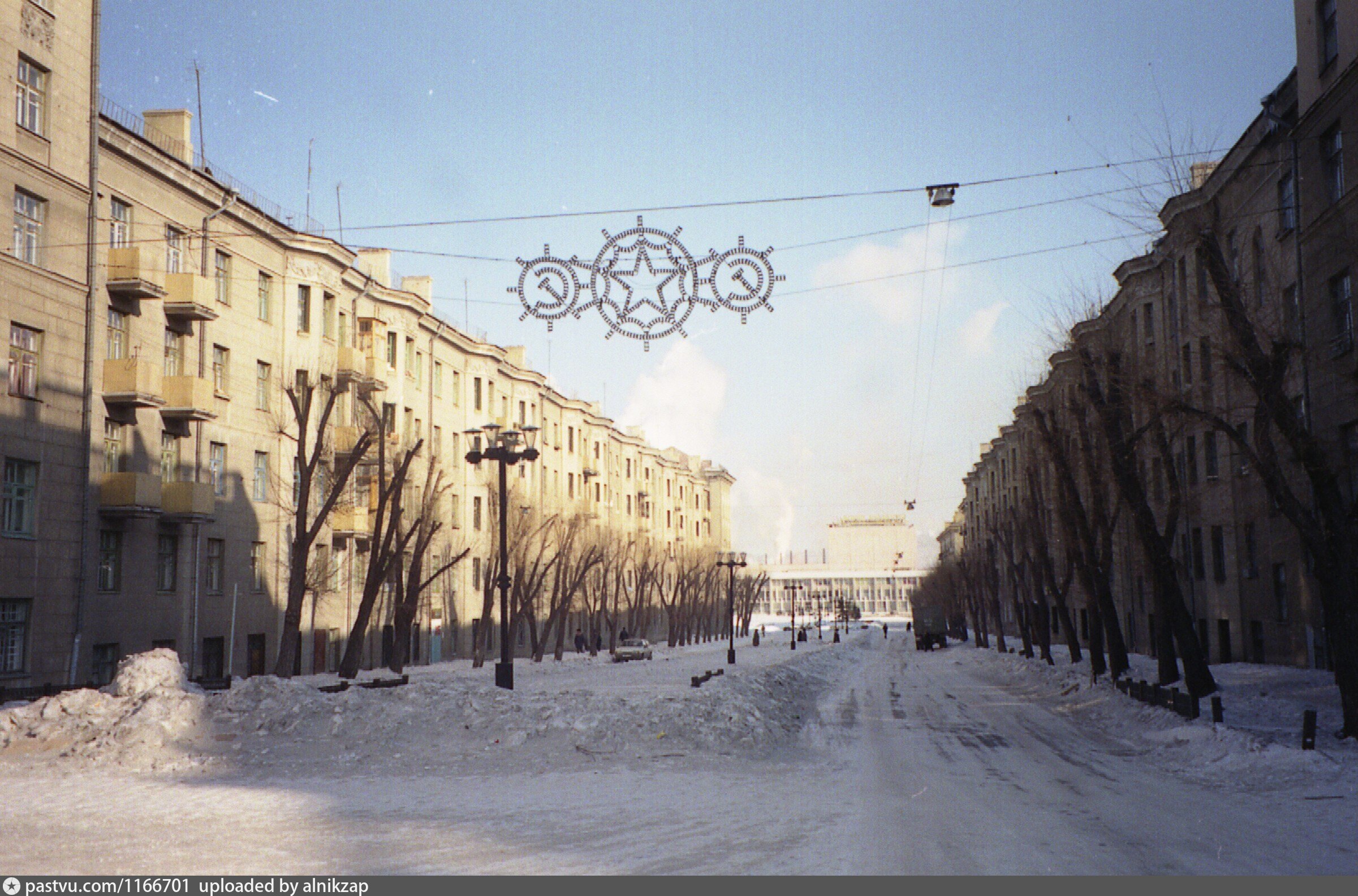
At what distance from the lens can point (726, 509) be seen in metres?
127

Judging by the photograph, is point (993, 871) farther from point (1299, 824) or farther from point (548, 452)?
point (548, 452)

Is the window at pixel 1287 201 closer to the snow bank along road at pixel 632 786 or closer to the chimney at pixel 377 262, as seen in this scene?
the snow bank along road at pixel 632 786

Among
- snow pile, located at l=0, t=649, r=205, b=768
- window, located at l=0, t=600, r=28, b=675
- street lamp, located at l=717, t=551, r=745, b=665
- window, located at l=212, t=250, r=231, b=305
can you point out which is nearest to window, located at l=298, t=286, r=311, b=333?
window, located at l=212, t=250, r=231, b=305

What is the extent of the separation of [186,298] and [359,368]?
34.4 ft

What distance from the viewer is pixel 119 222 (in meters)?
30.6

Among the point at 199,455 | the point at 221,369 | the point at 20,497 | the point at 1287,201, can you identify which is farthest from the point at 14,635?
the point at 1287,201

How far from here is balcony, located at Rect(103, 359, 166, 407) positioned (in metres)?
29.6

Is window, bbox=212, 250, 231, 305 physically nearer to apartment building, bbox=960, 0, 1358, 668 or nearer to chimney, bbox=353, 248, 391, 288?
chimney, bbox=353, 248, 391, 288

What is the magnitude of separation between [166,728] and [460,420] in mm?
38308

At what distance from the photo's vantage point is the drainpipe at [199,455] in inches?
1310

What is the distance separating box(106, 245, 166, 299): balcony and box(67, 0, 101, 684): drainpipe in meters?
1.13

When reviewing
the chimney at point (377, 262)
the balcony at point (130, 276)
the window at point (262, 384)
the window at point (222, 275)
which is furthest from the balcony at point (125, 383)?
the chimney at point (377, 262)

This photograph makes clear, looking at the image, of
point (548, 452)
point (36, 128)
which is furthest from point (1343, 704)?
point (548, 452)

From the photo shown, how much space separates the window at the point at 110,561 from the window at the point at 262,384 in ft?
27.6
